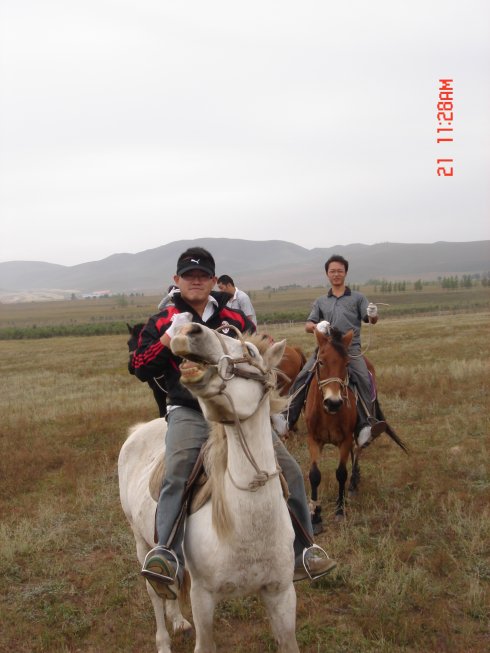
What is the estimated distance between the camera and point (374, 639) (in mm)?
4254

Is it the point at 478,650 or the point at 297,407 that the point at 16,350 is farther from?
the point at 478,650

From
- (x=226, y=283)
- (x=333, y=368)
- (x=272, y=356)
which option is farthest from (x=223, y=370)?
(x=226, y=283)

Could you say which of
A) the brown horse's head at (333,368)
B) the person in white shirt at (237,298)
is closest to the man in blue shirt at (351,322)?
the brown horse's head at (333,368)

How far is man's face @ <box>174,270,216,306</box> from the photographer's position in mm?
3633

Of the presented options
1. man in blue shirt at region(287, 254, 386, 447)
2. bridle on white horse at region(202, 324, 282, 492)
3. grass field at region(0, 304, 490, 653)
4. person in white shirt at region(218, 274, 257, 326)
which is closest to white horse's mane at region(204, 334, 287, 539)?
bridle on white horse at region(202, 324, 282, 492)

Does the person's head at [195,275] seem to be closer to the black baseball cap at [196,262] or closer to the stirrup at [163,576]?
the black baseball cap at [196,262]

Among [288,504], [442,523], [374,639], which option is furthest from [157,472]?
[442,523]

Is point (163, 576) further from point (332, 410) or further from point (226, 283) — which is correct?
point (226, 283)

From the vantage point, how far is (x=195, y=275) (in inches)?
143

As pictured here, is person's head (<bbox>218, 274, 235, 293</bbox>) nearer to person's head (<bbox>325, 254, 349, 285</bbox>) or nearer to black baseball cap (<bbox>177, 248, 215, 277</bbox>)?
person's head (<bbox>325, 254, 349, 285</bbox>)

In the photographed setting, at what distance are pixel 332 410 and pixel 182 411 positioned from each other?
2.82 m

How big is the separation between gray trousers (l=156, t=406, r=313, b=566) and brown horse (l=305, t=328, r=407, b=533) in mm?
2600

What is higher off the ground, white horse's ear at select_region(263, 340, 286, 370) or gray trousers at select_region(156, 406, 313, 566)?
white horse's ear at select_region(263, 340, 286, 370)

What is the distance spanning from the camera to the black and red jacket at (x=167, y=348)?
3576 mm
